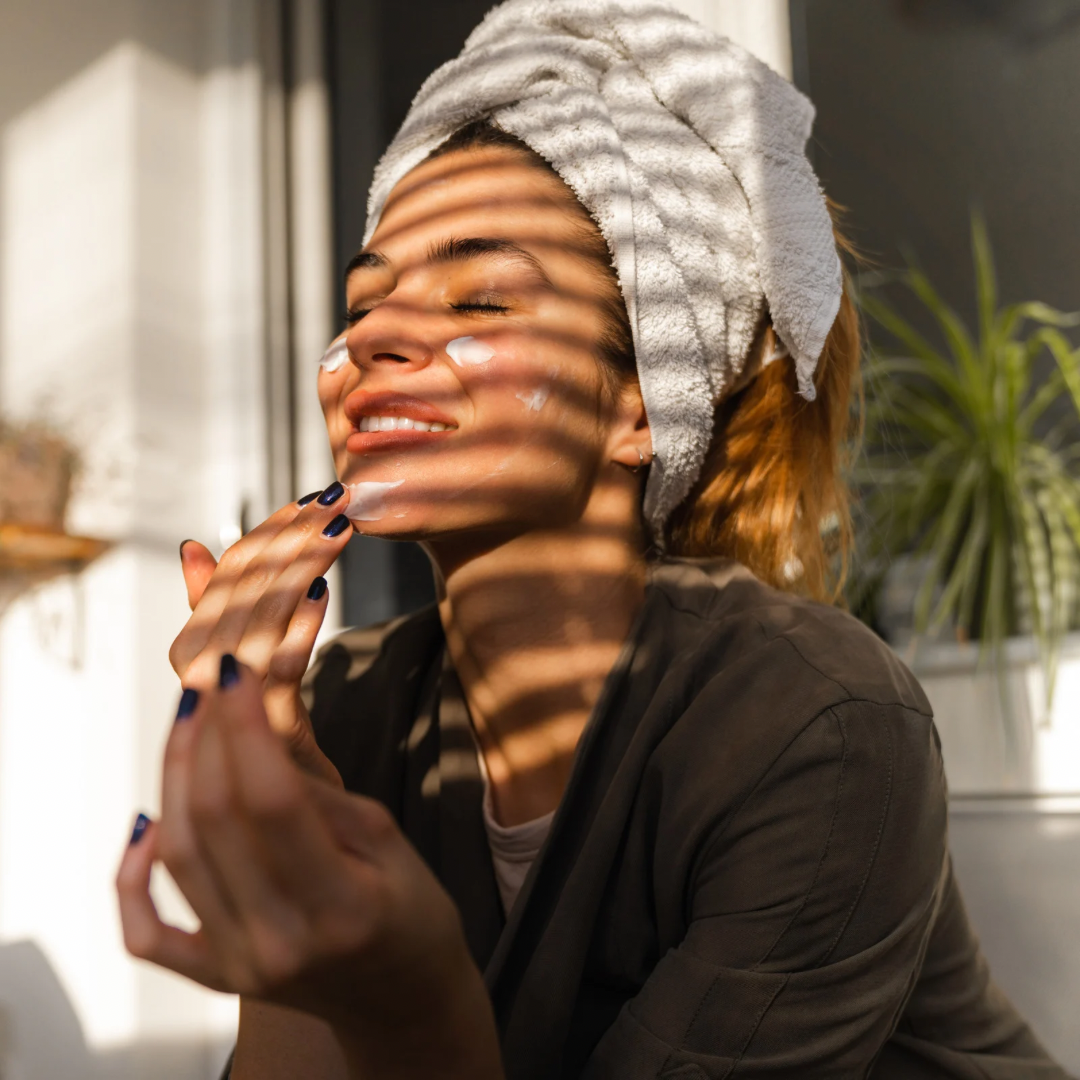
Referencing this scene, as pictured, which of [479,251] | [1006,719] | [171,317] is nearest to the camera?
[479,251]

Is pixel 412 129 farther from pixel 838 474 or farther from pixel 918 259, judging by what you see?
pixel 918 259

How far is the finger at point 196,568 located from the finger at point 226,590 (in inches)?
0.6

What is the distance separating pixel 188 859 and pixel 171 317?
61.6 inches

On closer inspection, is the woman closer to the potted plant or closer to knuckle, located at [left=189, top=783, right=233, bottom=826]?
knuckle, located at [left=189, top=783, right=233, bottom=826]

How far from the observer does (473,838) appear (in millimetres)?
904

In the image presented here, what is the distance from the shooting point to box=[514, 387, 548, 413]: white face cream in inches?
31.5

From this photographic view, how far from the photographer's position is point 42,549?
5.43 feet

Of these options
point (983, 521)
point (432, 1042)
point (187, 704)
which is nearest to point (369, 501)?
point (187, 704)

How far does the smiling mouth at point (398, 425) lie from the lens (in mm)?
800

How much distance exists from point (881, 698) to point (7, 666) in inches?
63.7

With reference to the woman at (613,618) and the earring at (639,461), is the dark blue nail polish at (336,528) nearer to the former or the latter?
the woman at (613,618)

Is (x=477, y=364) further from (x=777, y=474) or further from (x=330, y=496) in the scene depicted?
(x=777, y=474)

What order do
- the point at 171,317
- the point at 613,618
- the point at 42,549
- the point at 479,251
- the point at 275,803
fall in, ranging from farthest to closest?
the point at 171,317, the point at 42,549, the point at 613,618, the point at 479,251, the point at 275,803

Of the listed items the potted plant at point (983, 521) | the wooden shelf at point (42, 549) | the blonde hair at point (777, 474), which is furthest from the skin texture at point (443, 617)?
the wooden shelf at point (42, 549)
